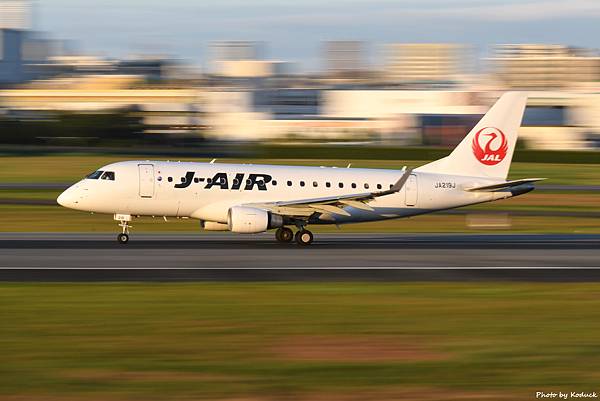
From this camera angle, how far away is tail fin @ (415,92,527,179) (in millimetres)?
41719

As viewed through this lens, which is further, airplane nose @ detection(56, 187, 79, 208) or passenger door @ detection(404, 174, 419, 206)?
→ passenger door @ detection(404, 174, 419, 206)

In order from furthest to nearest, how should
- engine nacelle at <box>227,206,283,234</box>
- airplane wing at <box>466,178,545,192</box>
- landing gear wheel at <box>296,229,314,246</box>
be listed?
airplane wing at <box>466,178,545,192</box> → landing gear wheel at <box>296,229,314,246</box> → engine nacelle at <box>227,206,283,234</box>

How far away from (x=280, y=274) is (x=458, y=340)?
10340mm

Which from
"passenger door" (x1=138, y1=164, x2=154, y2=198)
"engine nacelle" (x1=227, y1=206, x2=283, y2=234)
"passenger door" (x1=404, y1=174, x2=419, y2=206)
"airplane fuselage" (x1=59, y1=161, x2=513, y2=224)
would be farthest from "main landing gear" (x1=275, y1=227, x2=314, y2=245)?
"passenger door" (x1=138, y1=164, x2=154, y2=198)

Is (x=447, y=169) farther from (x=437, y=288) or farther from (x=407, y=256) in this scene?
(x=437, y=288)

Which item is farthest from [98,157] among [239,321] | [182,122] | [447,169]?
[239,321]

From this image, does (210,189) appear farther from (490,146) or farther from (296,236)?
(490,146)

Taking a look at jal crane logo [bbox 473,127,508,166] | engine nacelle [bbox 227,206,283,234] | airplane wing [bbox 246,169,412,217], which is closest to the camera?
engine nacelle [bbox 227,206,283,234]

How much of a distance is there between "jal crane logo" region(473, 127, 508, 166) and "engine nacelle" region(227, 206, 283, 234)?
10322mm

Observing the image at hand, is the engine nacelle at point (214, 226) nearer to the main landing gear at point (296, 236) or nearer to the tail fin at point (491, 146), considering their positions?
the main landing gear at point (296, 236)

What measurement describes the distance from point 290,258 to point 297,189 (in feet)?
21.2

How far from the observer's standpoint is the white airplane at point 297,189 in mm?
37719

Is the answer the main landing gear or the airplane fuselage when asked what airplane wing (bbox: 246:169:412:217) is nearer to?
the airplane fuselage

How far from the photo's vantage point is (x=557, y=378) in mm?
16266
